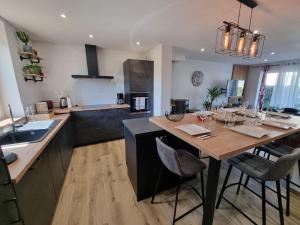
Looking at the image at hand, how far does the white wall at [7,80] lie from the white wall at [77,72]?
1.09 metres

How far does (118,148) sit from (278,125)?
2.76 m

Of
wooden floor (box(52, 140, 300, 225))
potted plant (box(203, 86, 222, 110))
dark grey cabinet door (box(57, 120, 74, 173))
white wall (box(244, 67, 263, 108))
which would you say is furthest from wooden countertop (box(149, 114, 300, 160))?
white wall (box(244, 67, 263, 108))

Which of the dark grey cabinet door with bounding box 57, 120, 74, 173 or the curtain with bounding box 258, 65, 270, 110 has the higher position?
the curtain with bounding box 258, 65, 270, 110

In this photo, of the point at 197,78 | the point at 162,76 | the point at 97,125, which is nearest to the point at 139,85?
the point at 162,76

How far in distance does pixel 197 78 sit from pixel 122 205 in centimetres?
518

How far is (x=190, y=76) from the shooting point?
17.7ft

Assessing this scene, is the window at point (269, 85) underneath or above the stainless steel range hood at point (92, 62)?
underneath

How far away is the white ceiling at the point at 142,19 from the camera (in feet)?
5.66

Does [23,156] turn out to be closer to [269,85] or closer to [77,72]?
[77,72]

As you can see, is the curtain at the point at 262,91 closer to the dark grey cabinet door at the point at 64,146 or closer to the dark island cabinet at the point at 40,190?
the dark grey cabinet door at the point at 64,146

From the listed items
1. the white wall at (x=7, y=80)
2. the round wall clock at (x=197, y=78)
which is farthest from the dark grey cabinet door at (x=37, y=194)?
the round wall clock at (x=197, y=78)

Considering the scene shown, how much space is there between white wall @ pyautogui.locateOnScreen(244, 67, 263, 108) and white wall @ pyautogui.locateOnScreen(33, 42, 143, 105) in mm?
5728

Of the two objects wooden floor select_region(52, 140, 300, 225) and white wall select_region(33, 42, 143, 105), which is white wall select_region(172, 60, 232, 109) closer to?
white wall select_region(33, 42, 143, 105)

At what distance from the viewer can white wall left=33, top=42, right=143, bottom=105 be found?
3248 mm
